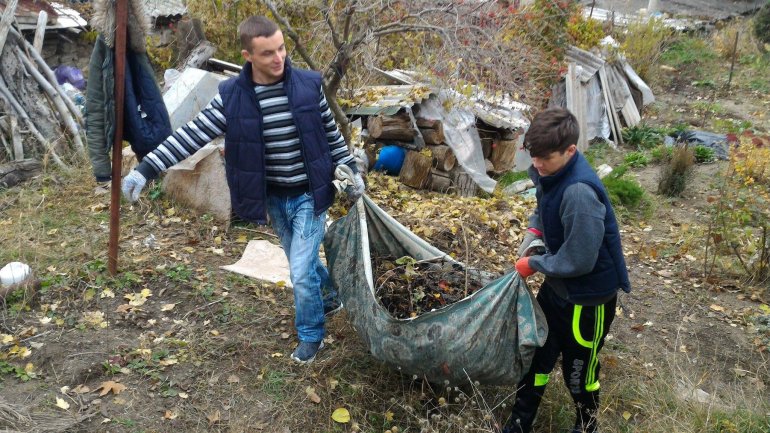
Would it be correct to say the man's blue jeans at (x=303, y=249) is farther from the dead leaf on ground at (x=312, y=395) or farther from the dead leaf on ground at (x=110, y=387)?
the dead leaf on ground at (x=110, y=387)

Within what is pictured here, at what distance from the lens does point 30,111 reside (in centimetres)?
625

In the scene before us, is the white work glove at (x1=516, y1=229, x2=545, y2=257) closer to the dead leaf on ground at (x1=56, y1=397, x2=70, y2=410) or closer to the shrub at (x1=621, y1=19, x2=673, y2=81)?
the dead leaf on ground at (x1=56, y1=397, x2=70, y2=410)

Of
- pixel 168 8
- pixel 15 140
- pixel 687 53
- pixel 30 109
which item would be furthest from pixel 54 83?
pixel 687 53

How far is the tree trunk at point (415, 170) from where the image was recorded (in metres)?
6.38

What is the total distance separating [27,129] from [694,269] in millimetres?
5883

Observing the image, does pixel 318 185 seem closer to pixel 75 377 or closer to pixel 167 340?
pixel 167 340

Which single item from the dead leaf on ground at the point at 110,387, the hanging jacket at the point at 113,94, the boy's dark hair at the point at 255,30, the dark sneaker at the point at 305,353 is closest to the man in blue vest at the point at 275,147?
the boy's dark hair at the point at 255,30

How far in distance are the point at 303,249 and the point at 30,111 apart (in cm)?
430

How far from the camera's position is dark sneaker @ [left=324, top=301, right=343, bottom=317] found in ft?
12.5

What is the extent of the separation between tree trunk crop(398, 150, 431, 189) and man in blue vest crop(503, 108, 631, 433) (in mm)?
3411

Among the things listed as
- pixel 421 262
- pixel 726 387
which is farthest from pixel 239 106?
pixel 726 387

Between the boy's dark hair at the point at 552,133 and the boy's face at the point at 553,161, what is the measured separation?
15 millimetres

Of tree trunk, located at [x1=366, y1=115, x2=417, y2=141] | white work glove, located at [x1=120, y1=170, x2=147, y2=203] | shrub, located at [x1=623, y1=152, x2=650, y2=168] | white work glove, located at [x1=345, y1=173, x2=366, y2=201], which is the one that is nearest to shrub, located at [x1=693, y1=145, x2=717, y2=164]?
shrub, located at [x1=623, y1=152, x2=650, y2=168]

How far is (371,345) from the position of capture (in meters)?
3.04
